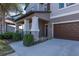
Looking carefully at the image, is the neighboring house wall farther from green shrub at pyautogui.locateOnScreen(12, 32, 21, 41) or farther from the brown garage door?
green shrub at pyautogui.locateOnScreen(12, 32, 21, 41)

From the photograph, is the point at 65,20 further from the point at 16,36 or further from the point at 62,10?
the point at 16,36

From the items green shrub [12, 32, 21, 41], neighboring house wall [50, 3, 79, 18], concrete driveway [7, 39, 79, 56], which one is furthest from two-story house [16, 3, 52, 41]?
concrete driveway [7, 39, 79, 56]

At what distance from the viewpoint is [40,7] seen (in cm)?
2822

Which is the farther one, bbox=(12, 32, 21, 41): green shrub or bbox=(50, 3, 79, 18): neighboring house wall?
bbox=(12, 32, 21, 41): green shrub

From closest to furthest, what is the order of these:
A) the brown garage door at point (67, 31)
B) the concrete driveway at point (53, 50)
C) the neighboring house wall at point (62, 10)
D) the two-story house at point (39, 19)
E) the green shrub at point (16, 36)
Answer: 1. the concrete driveway at point (53, 50)
2. the brown garage door at point (67, 31)
3. the neighboring house wall at point (62, 10)
4. the two-story house at point (39, 19)
5. the green shrub at point (16, 36)

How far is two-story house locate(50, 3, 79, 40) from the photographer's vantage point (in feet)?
63.5

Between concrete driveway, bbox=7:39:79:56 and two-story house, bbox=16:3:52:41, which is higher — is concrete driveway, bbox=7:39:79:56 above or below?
below

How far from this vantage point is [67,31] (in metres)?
21.0

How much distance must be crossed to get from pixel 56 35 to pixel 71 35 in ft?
12.8

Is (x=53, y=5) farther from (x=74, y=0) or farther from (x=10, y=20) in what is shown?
(x=10, y=20)

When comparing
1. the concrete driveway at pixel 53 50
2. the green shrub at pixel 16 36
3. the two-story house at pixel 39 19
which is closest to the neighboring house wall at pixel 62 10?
the two-story house at pixel 39 19

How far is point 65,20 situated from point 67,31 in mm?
1343

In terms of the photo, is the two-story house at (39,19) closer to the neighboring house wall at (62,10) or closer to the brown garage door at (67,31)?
the neighboring house wall at (62,10)

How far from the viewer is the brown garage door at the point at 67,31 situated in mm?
19325
